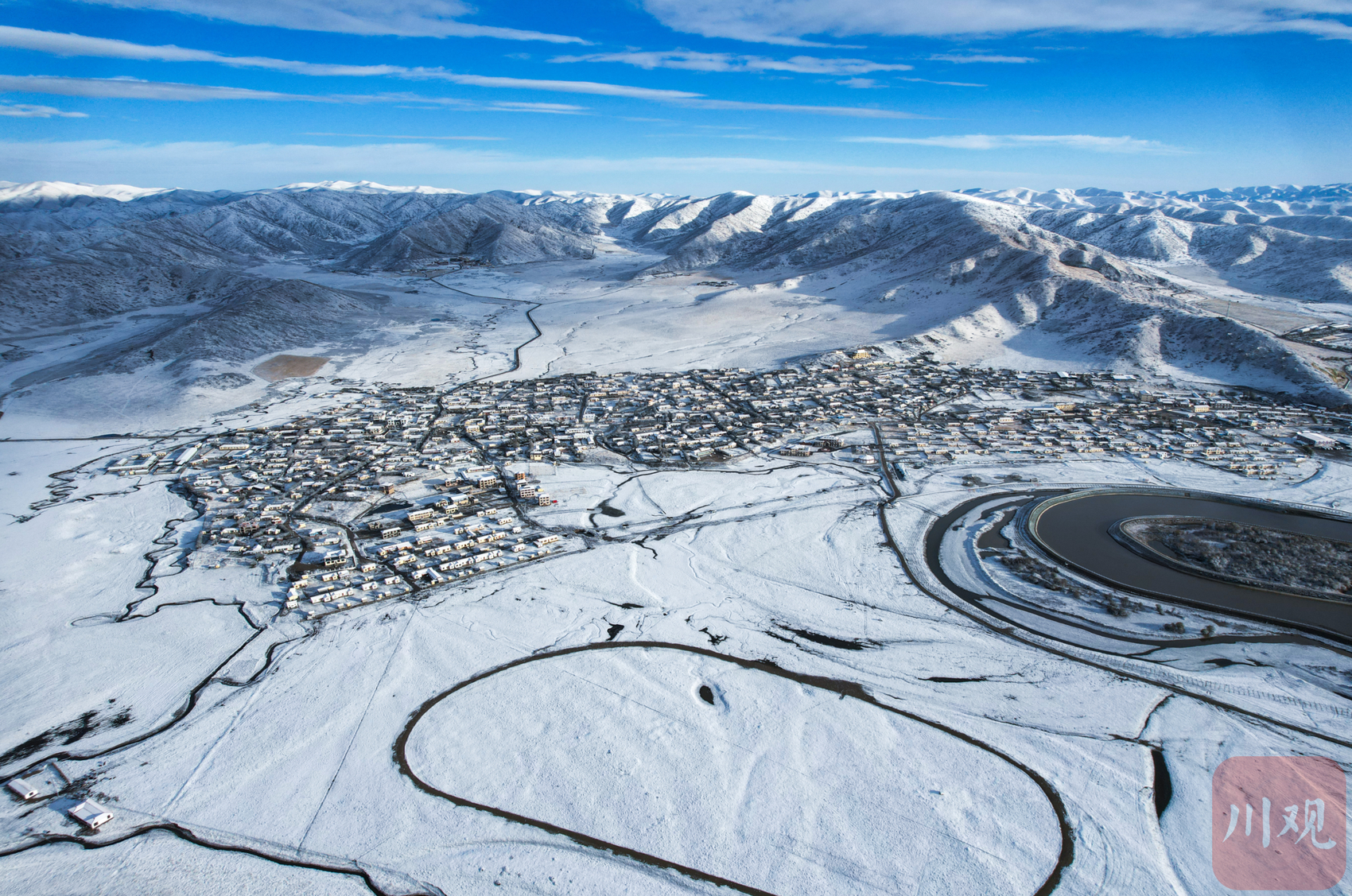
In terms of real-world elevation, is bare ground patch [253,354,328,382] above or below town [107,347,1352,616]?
above

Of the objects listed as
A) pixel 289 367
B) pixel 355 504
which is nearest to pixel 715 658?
pixel 355 504

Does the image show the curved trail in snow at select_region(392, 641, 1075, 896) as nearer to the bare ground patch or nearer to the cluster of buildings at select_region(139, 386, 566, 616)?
the cluster of buildings at select_region(139, 386, 566, 616)

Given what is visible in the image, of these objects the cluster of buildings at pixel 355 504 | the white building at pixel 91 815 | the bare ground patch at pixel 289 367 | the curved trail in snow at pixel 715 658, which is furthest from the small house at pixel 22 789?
the bare ground patch at pixel 289 367

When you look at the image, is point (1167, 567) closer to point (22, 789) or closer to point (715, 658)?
point (715, 658)

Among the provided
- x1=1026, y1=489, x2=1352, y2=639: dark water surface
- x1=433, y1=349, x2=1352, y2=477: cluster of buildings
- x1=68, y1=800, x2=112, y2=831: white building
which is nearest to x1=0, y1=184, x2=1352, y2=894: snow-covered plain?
x1=68, y1=800, x2=112, y2=831: white building

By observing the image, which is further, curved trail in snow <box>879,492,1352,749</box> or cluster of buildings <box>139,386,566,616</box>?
cluster of buildings <box>139,386,566,616</box>

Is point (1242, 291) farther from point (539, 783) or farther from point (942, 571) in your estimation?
point (539, 783)
